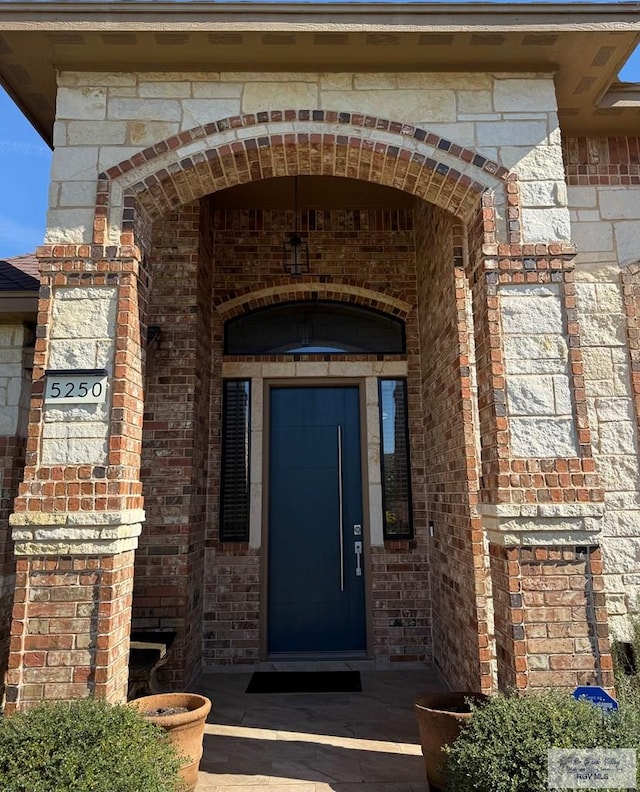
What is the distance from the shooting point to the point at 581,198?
431cm

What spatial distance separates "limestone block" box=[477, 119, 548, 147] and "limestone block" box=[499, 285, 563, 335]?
3.00ft

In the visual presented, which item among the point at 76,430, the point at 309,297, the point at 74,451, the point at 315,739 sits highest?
the point at 309,297

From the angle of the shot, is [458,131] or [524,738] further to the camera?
[458,131]

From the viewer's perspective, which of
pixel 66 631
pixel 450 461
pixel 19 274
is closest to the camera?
pixel 66 631

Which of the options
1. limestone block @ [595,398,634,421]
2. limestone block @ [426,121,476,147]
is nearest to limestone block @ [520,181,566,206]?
limestone block @ [426,121,476,147]

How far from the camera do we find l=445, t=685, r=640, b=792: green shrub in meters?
2.37

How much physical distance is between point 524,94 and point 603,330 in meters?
1.72

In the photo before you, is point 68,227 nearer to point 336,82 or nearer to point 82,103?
point 82,103

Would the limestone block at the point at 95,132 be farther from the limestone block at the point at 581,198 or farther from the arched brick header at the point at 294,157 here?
the limestone block at the point at 581,198

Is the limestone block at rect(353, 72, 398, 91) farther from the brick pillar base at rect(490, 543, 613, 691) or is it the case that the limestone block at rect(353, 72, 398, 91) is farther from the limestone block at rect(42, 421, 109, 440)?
the brick pillar base at rect(490, 543, 613, 691)

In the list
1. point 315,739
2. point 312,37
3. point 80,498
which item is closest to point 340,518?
point 315,739

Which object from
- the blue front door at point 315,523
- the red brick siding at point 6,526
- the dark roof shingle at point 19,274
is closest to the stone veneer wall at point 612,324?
the blue front door at point 315,523

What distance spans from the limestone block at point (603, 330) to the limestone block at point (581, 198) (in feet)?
2.78

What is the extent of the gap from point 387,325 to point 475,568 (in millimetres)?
2729
